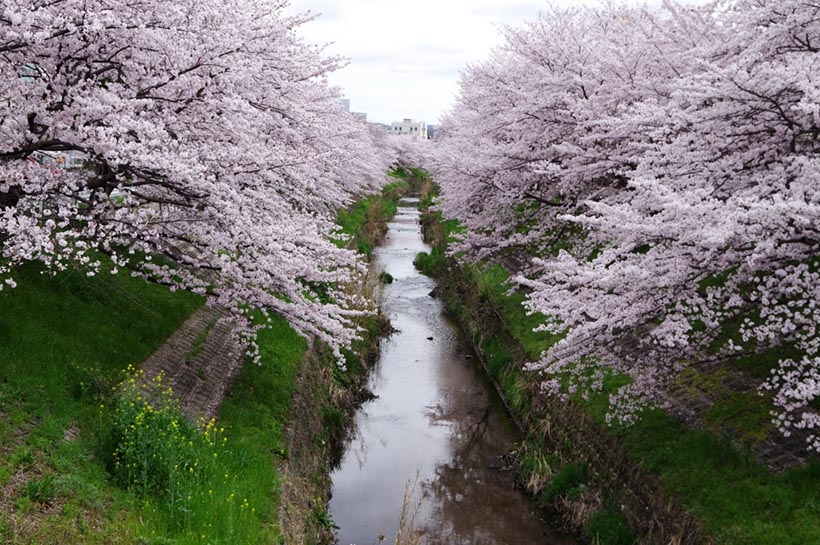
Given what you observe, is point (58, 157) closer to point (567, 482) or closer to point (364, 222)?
point (567, 482)

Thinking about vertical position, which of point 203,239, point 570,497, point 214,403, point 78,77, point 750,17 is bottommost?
point 570,497

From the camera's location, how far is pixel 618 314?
349 inches

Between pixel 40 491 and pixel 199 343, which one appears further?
pixel 199 343

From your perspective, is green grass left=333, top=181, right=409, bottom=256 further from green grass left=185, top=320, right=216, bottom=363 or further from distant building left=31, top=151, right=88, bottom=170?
distant building left=31, top=151, right=88, bottom=170

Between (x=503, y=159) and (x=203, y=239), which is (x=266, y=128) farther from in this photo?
(x=503, y=159)

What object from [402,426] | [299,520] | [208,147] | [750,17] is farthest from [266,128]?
[750,17]

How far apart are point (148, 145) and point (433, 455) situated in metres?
8.86

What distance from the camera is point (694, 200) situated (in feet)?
25.9

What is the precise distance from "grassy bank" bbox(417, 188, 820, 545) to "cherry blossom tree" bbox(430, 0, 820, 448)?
27.9 inches

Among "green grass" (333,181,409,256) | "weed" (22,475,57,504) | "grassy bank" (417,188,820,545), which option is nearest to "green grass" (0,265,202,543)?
"weed" (22,475,57,504)

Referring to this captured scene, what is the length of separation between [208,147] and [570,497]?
841 centimetres

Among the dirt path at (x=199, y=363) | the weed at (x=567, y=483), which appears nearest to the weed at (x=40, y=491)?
the dirt path at (x=199, y=363)

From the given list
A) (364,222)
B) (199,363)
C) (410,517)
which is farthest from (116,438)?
(364,222)

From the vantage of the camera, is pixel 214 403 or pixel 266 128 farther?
pixel 266 128
